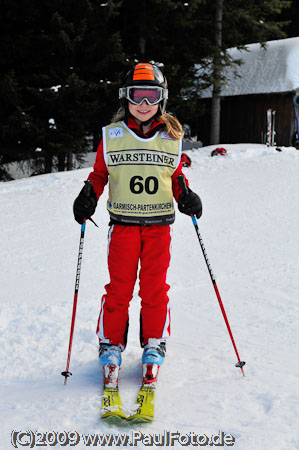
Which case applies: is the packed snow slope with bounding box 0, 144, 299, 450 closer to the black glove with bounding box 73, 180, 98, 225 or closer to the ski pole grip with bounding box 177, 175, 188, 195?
the black glove with bounding box 73, 180, 98, 225

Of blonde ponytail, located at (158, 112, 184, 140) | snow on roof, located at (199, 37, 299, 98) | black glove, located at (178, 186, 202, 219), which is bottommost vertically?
black glove, located at (178, 186, 202, 219)

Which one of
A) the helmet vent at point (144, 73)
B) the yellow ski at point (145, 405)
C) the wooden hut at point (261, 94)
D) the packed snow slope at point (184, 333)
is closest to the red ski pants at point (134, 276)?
the packed snow slope at point (184, 333)

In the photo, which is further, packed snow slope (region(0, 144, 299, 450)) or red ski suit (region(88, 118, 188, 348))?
red ski suit (region(88, 118, 188, 348))

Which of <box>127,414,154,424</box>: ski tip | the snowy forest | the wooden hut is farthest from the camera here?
the wooden hut

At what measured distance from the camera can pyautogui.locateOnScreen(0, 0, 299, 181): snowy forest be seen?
14.7 metres

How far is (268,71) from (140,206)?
19334 millimetres

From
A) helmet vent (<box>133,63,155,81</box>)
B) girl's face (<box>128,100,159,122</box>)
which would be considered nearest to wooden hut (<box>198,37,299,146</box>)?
helmet vent (<box>133,63,155,81</box>)

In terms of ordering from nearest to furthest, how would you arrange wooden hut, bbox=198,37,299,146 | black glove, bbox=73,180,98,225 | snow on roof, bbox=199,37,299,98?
black glove, bbox=73,180,98,225 → snow on roof, bbox=199,37,299,98 → wooden hut, bbox=198,37,299,146

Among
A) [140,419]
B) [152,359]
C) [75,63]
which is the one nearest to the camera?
[140,419]

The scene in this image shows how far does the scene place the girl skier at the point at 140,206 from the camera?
299 cm

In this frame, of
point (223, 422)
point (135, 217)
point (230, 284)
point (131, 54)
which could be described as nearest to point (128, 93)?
point (135, 217)

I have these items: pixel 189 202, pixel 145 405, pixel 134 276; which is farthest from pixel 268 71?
pixel 145 405

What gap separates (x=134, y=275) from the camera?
3.06 meters

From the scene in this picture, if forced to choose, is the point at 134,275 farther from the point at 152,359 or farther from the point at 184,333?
the point at 184,333
